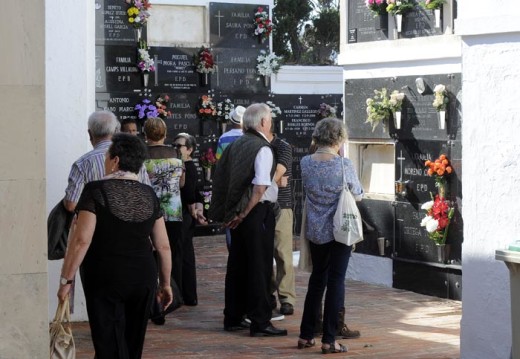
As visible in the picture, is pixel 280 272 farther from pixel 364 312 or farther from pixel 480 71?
pixel 480 71

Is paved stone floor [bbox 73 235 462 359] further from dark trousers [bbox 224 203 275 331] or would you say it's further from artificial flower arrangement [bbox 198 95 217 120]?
artificial flower arrangement [bbox 198 95 217 120]

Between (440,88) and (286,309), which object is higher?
(440,88)

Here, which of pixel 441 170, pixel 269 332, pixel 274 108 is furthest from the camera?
pixel 274 108

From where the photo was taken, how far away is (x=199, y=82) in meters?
17.8

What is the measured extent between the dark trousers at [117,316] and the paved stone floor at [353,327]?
6.87 feet

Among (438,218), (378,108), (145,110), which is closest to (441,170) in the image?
(438,218)

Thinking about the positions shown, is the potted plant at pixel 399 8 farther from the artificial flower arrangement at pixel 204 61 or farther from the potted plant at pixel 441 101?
the artificial flower arrangement at pixel 204 61

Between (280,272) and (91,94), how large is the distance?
226 cm

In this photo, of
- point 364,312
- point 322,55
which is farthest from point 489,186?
point 322,55

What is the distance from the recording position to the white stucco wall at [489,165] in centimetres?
755

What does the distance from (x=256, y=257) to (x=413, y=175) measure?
341 cm

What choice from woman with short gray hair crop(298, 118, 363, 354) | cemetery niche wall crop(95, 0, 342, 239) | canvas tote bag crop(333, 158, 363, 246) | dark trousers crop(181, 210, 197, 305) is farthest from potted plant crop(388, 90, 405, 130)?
cemetery niche wall crop(95, 0, 342, 239)

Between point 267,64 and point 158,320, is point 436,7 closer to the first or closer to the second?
point 158,320

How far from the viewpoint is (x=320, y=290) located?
8.49m
